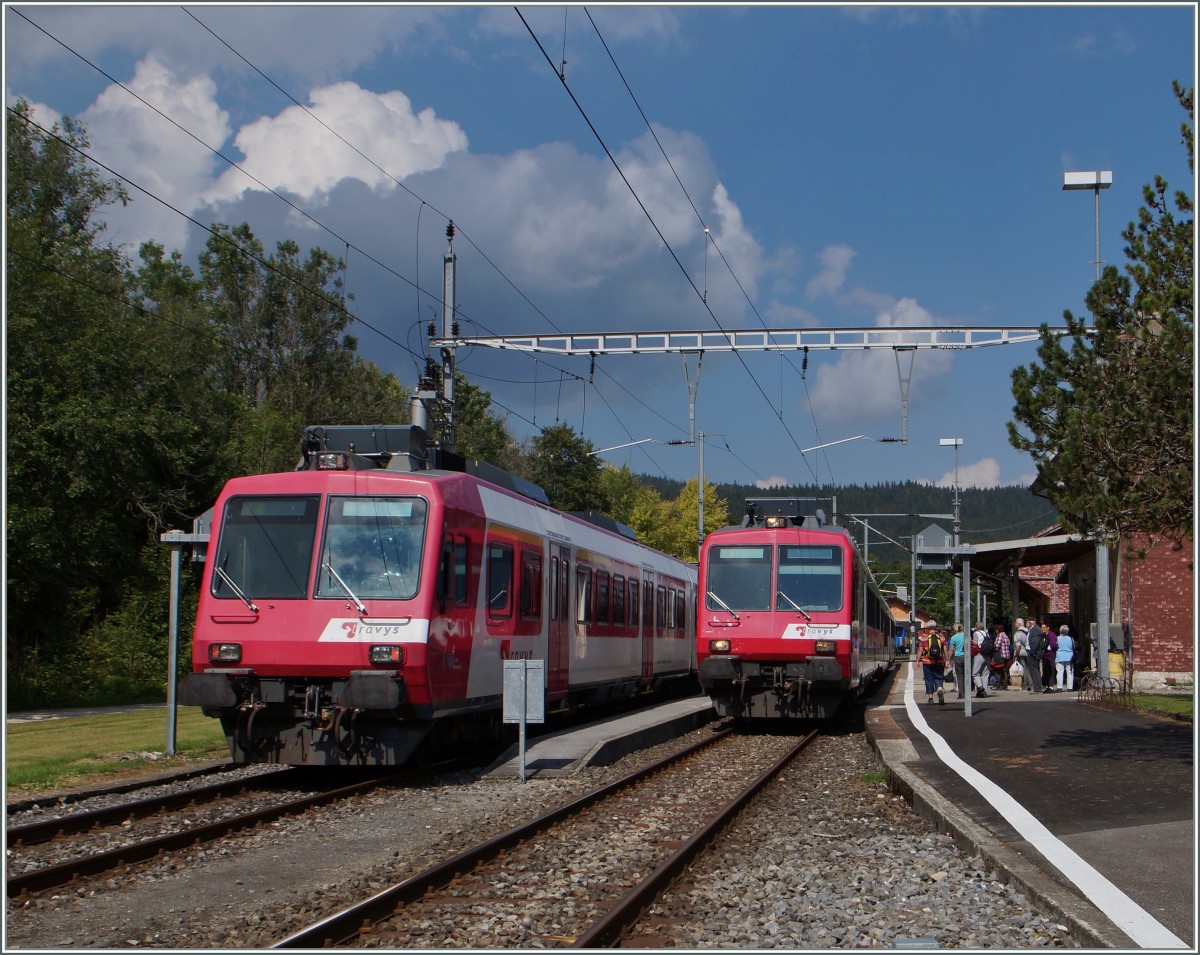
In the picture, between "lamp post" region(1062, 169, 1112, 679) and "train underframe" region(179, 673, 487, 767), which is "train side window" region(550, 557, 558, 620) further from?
"lamp post" region(1062, 169, 1112, 679)

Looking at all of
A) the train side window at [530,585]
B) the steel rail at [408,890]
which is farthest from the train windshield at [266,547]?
the steel rail at [408,890]

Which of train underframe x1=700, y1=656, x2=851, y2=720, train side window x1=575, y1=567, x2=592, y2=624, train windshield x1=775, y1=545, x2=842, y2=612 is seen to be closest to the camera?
train side window x1=575, y1=567, x2=592, y2=624

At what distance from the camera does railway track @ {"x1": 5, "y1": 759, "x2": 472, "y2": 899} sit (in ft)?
26.7

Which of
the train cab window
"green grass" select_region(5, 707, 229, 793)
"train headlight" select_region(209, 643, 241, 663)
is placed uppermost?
the train cab window

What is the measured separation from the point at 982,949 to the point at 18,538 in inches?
877

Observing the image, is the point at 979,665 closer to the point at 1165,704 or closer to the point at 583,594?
the point at 1165,704

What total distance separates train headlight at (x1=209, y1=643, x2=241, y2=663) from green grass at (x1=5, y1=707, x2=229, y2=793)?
1.83 m

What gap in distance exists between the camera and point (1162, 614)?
31.8m

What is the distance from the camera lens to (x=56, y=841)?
9.46 meters

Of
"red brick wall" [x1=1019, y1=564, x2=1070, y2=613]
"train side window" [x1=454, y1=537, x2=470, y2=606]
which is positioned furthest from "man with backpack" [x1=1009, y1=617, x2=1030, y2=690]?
"red brick wall" [x1=1019, y1=564, x2=1070, y2=613]

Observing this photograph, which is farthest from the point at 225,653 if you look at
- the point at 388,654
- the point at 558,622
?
the point at 558,622

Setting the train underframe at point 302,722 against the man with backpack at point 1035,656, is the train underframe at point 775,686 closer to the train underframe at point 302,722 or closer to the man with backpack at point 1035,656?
the train underframe at point 302,722

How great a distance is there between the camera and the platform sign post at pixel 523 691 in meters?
13.2

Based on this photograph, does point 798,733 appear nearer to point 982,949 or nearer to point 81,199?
point 982,949
